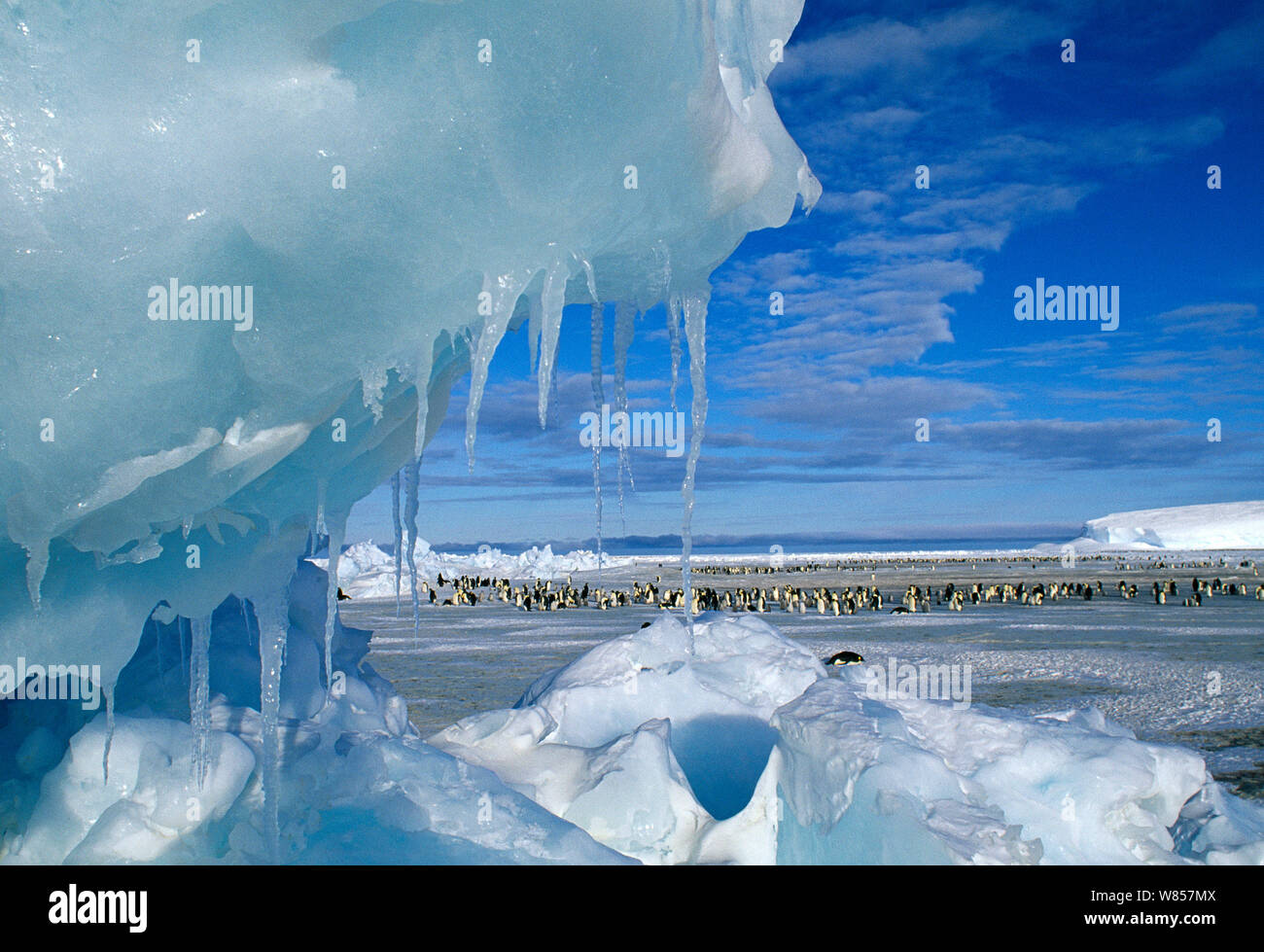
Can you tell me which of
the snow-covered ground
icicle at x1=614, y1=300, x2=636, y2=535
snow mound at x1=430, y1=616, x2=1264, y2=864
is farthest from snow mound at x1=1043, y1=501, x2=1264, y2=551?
icicle at x1=614, y1=300, x2=636, y2=535

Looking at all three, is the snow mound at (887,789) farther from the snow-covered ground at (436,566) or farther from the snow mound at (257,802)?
the snow-covered ground at (436,566)

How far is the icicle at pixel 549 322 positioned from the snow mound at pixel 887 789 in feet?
8.13

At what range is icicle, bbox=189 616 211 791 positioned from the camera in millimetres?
3943

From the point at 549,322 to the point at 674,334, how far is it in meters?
0.87

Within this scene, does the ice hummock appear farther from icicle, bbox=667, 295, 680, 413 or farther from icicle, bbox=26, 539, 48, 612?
icicle, bbox=667, 295, 680, 413

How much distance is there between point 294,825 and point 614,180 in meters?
3.29

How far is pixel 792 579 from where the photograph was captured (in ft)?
153

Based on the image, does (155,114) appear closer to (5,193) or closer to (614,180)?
(5,193)

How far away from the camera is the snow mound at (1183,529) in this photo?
273ft

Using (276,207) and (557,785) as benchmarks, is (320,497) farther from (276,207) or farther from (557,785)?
(557,785)

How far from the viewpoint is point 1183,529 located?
85.0 meters

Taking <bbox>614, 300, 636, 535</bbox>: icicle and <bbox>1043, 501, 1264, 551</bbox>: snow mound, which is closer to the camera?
<bbox>614, 300, 636, 535</bbox>: icicle

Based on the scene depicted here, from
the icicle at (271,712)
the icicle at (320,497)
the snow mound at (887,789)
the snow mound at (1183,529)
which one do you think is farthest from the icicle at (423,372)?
the snow mound at (1183,529)

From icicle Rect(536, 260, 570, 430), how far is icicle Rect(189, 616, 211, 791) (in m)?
2.09
